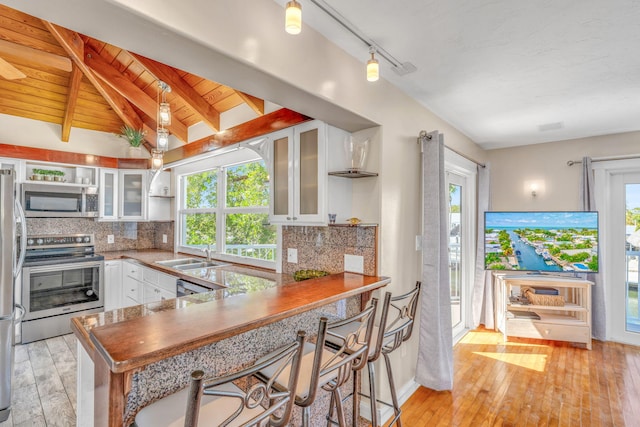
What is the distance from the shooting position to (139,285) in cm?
362

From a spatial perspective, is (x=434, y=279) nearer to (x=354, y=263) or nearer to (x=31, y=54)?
(x=354, y=263)

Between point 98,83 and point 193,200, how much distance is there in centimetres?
171

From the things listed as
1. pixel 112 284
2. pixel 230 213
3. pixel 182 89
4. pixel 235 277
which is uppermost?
pixel 182 89

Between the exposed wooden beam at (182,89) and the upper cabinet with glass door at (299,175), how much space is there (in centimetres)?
127

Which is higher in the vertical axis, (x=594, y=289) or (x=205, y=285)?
(x=205, y=285)

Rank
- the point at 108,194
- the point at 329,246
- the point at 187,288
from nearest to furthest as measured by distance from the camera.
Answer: the point at 329,246, the point at 187,288, the point at 108,194

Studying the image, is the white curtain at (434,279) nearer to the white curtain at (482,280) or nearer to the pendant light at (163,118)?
the white curtain at (482,280)

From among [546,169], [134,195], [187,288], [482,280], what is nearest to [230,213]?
[187,288]

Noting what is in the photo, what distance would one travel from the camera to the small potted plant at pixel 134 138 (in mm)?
4375

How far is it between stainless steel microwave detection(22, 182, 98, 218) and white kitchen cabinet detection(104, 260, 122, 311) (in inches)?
29.3

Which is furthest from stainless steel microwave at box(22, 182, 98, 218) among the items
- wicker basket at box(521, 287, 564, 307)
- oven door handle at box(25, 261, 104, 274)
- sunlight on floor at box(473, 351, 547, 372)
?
wicker basket at box(521, 287, 564, 307)

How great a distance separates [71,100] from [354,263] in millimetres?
3877

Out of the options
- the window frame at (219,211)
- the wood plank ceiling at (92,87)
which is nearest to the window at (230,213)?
the window frame at (219,211)

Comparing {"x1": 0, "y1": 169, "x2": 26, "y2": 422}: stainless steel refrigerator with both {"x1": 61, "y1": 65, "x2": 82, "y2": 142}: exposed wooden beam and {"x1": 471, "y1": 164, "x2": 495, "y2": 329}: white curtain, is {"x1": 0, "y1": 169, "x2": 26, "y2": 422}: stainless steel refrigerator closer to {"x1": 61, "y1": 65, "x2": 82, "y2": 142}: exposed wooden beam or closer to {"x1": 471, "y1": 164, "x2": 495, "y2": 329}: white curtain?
{"x1": 61, "y1": 65, "x2": 82, "y2": 142}: exposed wooden beam
